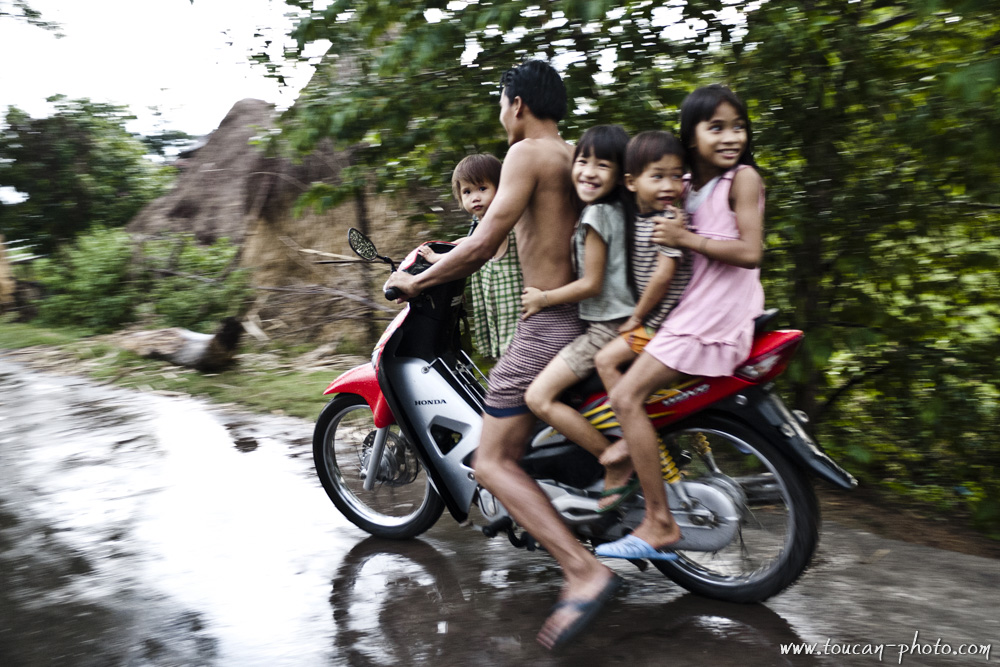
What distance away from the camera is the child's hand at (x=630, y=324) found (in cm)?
313

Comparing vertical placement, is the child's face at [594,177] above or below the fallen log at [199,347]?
above

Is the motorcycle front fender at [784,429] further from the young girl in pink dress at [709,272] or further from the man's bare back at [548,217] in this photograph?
the man's bare back at [548,217]

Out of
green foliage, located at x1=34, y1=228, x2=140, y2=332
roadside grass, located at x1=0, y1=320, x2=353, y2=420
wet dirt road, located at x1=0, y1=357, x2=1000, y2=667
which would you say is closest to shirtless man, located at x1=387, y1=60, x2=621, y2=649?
wet dirt road, located at x1=0, y1=357, x2=1000, y2=667

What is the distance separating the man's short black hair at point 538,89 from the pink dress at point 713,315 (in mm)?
689

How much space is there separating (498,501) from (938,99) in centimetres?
263

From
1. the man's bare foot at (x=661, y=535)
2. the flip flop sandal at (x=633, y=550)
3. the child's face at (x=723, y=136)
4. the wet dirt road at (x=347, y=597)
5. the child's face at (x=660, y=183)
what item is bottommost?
the wet dirt road at (x=347, y=597)

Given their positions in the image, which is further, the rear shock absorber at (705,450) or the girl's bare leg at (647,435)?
the rear shock absorber at (705,450)

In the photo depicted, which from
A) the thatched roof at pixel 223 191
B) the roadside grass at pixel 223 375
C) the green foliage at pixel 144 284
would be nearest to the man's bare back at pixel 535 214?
the roadside grass at pixel 223 375

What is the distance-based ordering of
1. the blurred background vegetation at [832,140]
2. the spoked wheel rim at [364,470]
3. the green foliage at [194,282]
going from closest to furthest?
the blurred background vegetation at [832,140] → the spoked wheel rim at [364,470] → the green foliage at [194,282]

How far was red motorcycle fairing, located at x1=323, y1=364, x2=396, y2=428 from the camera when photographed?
4.08m

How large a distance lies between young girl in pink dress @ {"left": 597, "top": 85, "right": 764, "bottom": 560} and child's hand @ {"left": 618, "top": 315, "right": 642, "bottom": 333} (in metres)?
0.09

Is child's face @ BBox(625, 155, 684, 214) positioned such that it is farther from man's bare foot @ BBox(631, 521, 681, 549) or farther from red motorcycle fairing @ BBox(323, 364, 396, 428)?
red motorcycle fairing @ BBox(323, 364, 396, 428)

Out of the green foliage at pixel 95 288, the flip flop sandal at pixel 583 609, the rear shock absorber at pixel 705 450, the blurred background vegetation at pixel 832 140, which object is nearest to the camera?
the flip flop sandal at pixel 583 609

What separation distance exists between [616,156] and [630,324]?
61cm
